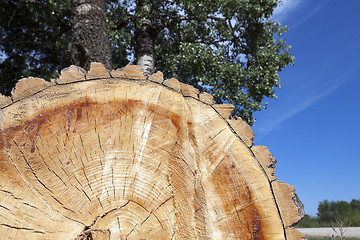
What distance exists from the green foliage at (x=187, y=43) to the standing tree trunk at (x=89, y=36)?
2.95 m

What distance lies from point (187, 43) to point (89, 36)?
3.83 m

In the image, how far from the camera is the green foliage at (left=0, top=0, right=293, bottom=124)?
7.90m

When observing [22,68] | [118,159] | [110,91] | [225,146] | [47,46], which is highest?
[47,46]

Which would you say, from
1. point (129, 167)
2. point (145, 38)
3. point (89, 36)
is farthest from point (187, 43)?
point (129, 167)

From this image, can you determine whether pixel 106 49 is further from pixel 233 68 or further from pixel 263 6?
pixel 263 6

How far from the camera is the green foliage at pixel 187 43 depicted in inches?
311

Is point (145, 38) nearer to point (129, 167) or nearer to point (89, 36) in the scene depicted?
point (89, 36)

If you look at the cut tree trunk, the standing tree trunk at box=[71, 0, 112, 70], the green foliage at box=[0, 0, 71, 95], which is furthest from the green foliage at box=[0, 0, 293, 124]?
the cut tree trunk

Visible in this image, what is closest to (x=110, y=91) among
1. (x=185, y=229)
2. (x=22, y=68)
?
(x=185, y=229)

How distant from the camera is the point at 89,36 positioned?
467cm

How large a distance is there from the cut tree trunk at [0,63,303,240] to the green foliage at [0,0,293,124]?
231 inches

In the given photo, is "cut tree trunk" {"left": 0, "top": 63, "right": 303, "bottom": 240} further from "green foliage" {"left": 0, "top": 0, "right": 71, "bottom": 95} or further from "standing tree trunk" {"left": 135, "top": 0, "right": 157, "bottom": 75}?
"green foliage" {"left": 0, "top": 0, "right": 71, "bottom": 95}

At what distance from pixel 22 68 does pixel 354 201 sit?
45.6 metres

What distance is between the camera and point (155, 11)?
28.1 ft
